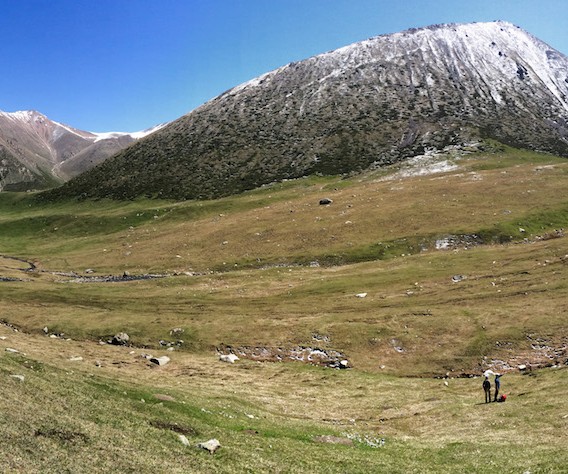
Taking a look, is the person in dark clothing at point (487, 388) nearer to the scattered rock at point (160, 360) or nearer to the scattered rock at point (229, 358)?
the scattered rock at point (229, 358)

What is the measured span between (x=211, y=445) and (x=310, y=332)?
3782cm

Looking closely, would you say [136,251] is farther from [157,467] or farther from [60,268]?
[157,467]

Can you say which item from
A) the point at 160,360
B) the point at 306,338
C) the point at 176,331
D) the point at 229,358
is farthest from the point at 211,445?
the point at 176,331

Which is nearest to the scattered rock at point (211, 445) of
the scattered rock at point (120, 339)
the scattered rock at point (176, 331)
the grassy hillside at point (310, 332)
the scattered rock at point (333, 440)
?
the grassy hillside at point (310, 332)

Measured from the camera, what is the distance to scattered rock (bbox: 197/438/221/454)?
2628 centimetres

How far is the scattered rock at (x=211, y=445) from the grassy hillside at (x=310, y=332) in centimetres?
72

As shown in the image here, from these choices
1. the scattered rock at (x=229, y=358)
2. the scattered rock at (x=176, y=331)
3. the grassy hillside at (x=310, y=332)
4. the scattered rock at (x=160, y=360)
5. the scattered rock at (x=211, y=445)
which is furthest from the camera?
the scattered rock at (x=176, y=331)

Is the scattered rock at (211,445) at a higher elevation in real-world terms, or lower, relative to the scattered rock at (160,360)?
higher

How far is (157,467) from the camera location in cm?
2261

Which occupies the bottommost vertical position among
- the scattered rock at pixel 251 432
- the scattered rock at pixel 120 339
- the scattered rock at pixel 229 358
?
the scattered rock at pixel 229 358

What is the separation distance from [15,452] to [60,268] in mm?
108098

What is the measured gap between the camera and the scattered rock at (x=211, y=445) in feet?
86.2

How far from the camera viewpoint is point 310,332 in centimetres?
6356

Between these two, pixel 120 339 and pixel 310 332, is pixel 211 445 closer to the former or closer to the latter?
pixel 310 332
